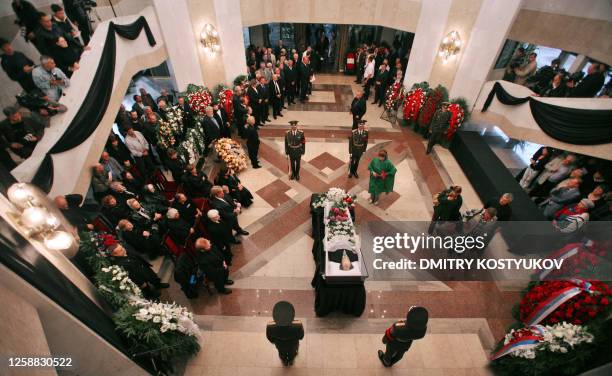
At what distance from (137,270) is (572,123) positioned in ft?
29.2

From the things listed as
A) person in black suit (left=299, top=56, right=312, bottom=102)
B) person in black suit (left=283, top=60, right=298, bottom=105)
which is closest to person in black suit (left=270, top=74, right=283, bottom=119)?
person in black suit (left=283, top=60, right=298, bottom=105)

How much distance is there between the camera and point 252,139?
26.6 feet

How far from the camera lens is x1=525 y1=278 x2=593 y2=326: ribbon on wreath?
4254mm

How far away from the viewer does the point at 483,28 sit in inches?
323

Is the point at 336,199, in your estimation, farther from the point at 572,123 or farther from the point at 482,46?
the point at 482,46

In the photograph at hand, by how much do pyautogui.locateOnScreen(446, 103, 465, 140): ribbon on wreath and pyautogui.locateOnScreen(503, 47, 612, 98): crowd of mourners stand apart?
2364 millimetres

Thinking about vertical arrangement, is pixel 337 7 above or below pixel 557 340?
above

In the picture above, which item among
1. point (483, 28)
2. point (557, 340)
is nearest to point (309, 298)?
point (557, 340)

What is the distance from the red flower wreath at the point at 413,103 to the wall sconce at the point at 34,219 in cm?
960

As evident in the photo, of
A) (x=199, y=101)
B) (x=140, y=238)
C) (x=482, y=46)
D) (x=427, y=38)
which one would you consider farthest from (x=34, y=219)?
(x=427, y=38)

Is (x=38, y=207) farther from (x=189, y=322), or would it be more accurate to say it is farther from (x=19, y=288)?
(x=189, y=322)

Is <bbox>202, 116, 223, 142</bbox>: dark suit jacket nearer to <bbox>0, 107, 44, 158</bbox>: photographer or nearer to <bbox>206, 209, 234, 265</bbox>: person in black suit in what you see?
<bbox>206, 209, 234, 265</bbox>: person in black suit

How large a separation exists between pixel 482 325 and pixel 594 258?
6.64ft

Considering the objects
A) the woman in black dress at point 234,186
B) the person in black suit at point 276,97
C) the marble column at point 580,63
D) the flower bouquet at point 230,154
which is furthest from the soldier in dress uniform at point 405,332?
the marble column at point 580,63
